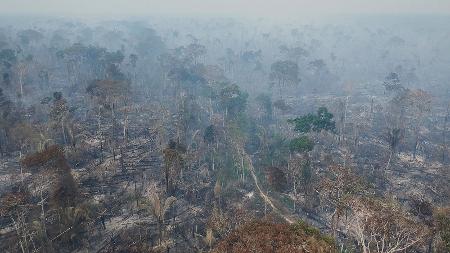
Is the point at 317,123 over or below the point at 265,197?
over

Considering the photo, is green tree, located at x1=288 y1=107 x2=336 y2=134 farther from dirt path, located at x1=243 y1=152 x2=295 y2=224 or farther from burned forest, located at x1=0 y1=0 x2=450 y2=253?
dirt path, located at x1=243 y1=152 x2=295 y2=224

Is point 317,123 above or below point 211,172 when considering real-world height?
above

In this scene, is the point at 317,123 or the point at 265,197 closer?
the point at 265,197

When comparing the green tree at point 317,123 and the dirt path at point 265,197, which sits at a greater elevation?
the green tree at point 317,123

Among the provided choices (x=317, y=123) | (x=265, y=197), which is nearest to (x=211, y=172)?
(x=265, y=197)

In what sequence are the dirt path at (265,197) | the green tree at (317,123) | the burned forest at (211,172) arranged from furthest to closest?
1. the green tree at (317,123)
2. the dirt path at (265,197)
3. the burned forest at (211,172)

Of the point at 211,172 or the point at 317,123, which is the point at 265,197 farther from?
the point at 317,123

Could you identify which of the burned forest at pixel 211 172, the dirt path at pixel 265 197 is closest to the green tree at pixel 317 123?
the burned forest at pixel 211 172

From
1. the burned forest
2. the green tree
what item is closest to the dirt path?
the burned forest

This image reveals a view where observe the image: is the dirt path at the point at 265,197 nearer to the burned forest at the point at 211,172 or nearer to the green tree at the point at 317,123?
the burned forest at the point at 211,172

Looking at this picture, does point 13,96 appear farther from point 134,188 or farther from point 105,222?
point 105,222

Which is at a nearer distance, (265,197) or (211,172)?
(265,197)
